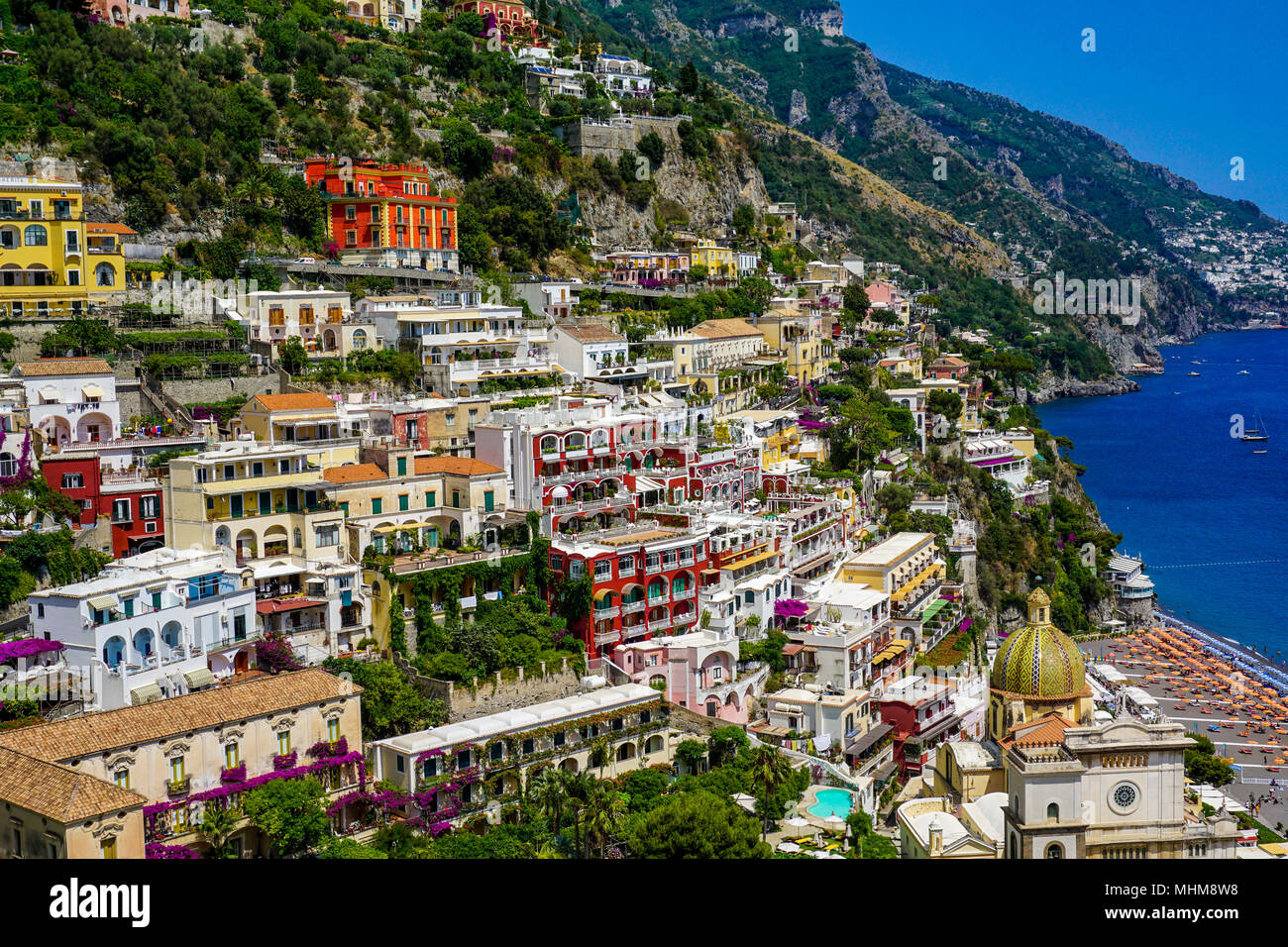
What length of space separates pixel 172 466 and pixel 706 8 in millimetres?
138891

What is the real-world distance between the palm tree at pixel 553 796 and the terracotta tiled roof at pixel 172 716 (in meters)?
3.38

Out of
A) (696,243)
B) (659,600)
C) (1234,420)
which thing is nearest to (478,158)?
(696,243)

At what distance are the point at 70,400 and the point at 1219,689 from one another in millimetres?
32478

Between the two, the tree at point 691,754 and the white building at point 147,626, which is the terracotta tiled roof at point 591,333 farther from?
the white building at point 147,626

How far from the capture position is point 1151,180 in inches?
7244

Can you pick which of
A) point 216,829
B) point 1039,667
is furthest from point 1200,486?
point 216,829

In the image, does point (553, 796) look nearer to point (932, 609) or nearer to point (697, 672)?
point (697, 672)

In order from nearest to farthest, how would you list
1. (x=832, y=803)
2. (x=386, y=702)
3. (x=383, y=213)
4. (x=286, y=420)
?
(x=386, y=702)
(x=832, y=803)
(x=286, y=420)
(x=383, y=213)

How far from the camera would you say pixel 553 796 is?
71.4ft

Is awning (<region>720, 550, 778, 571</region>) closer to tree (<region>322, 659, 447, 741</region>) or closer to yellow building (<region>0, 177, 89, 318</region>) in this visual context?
tree (<region>322, 659, 447, 741</region>)

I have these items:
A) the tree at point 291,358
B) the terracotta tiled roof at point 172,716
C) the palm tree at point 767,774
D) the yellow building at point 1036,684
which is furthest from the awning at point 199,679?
the yellow building at point 1036,684

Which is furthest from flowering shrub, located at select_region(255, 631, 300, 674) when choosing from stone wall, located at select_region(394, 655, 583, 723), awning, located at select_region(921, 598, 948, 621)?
awning, located at select_region(921, 598, 948, 621)

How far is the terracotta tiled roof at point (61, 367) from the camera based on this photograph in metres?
27.8

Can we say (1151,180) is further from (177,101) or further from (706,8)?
(177,101)
